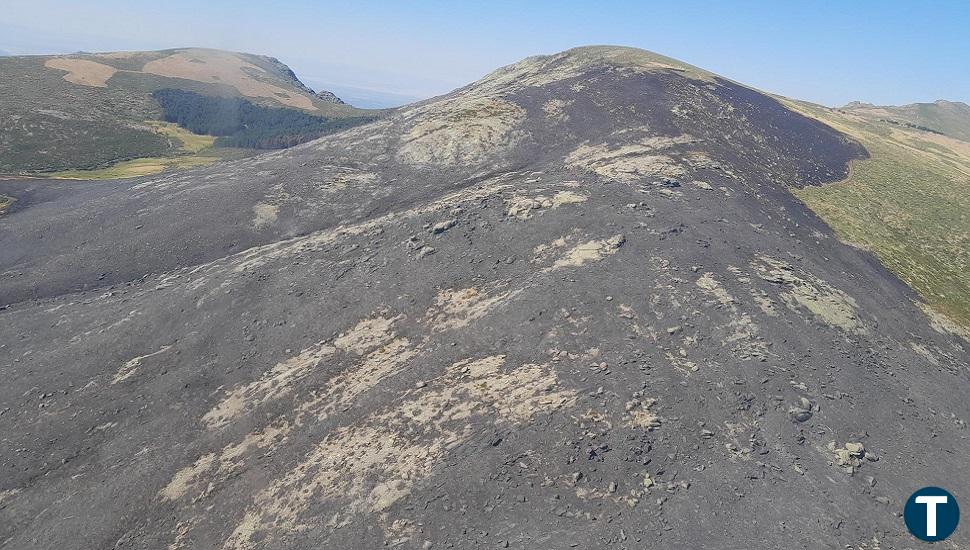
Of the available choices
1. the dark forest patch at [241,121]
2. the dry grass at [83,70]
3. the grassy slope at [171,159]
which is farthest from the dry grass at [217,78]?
the grassy slope at [171,159]

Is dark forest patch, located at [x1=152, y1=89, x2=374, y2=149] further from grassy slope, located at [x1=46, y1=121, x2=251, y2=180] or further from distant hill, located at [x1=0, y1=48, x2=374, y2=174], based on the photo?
grassy slope, located at [x1=46, y1=121, x2=251, y2=180]

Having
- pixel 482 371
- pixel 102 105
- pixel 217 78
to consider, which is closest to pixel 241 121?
pixel 102 105

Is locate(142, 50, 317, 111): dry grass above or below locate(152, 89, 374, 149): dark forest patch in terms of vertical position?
above

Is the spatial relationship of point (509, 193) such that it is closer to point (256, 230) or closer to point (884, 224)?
point (256, 230)

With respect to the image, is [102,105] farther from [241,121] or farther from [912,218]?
[912,218]

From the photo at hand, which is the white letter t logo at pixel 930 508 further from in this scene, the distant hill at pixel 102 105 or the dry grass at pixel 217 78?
the dry grass at pixel 217 78

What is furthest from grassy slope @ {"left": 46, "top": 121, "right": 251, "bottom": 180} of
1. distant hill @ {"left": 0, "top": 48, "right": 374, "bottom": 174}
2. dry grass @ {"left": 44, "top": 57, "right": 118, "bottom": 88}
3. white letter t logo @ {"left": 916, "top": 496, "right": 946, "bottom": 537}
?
white letter t logo @ {"left": 916, "top": 496, "right": 946, "bottom": 537}

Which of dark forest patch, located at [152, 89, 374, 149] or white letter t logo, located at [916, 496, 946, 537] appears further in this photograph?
dark forest patch, located at [152, 89, 374, 149]
